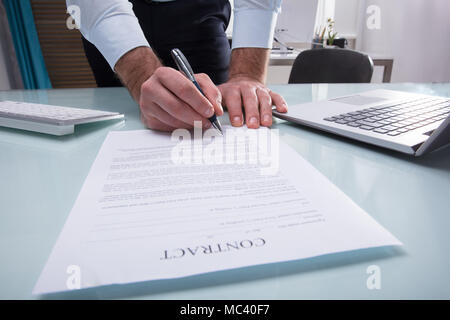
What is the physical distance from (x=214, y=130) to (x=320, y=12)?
3130 millimetres

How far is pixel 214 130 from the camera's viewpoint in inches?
21.3

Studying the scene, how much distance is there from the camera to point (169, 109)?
49 cm

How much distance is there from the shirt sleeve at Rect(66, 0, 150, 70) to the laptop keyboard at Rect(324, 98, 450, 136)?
474mm

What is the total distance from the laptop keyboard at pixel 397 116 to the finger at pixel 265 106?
10 cm

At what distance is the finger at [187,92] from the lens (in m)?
0.47

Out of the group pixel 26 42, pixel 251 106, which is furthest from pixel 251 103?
pixel 26 42

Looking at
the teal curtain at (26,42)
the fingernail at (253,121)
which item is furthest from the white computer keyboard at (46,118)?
the teal curtain at (26,42)

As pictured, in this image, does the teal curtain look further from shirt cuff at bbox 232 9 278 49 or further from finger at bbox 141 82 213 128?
finger at bbox 141 82 213 128

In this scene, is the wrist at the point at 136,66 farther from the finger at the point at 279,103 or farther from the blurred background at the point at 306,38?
the blurred background at the point at 306,38

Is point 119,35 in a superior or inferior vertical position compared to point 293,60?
superior

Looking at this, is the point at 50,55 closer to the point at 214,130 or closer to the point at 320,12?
the point at 320,12

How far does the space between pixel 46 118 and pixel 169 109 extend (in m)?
0.21

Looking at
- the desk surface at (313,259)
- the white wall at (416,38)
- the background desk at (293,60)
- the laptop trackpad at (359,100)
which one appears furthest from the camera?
the white wall at (416,38)

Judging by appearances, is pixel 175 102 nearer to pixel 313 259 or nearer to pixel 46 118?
pixel 46 118
